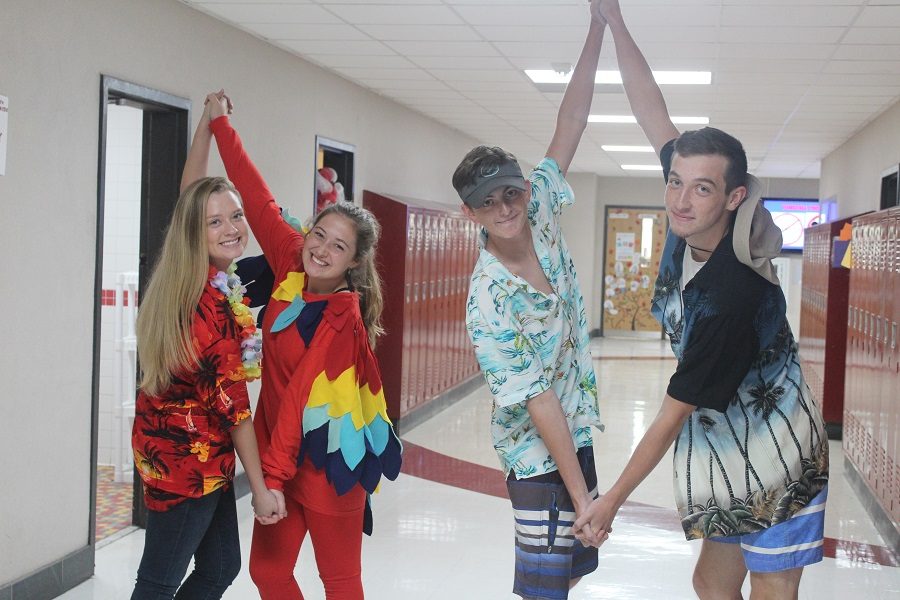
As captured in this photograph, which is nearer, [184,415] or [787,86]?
[184,415]

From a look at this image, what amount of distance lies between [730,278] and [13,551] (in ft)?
9.14

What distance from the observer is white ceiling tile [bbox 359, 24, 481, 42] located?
499 centimetres

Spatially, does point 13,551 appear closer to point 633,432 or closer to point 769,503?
point 769,503

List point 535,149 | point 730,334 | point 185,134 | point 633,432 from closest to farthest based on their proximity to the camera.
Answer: point 730,334 → point 185,134 → point 633,432 → point 535,149

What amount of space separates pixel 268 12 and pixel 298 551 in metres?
3.05

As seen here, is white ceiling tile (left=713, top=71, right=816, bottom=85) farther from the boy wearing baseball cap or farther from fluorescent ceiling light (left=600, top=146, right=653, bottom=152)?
fluorescent ceiling light (left=600, top=146, right=653, bottom=152)

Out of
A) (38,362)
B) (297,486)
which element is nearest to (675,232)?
(297,486)

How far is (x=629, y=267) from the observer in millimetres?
16312

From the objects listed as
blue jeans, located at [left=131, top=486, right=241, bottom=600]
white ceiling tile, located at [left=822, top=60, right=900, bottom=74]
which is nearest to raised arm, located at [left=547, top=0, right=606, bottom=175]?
blue jeans, located at [left=131, top=486, right=241, bottom=600]

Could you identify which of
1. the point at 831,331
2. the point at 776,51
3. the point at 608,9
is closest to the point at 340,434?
the point at 608,9

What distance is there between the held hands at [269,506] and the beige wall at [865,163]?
597 cm

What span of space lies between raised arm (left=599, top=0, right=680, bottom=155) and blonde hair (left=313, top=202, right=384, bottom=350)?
0.74 meters

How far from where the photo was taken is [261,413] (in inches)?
100.0

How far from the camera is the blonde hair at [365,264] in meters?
2.54
